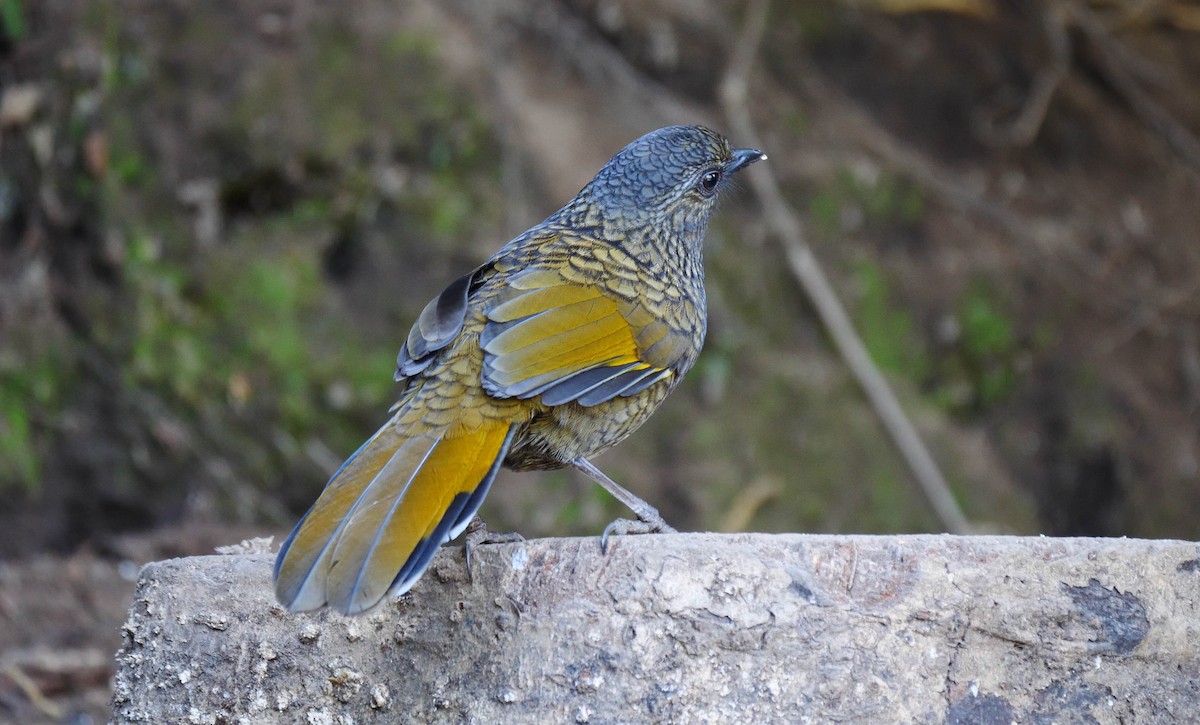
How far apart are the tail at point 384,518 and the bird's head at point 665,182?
116 cm

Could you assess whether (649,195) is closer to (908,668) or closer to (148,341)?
(908,668)

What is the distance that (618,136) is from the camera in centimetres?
629

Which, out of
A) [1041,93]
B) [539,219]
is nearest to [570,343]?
[539,219]

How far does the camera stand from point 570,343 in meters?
3.04

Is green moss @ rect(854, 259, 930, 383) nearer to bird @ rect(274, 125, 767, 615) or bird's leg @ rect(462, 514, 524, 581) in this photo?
bird @ rect(274, 125, 767, 615)

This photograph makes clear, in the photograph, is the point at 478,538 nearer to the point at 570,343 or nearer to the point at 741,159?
the point at 570,343

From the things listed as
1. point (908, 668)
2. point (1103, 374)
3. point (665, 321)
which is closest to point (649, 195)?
Answer: point (665, 321)

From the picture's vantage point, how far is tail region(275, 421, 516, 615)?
229 cm

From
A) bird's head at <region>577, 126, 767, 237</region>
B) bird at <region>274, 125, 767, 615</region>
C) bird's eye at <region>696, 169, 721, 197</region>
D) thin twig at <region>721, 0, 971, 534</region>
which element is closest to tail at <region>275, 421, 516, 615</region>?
bird at <region>274, 125, 767, 615</region>

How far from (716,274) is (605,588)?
12.9ft

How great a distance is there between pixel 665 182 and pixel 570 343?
86 cm

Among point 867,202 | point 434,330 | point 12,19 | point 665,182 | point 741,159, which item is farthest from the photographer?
point 867,202

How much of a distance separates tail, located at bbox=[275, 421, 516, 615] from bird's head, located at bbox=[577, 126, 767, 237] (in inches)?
45.6

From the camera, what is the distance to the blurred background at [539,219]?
536 cm
